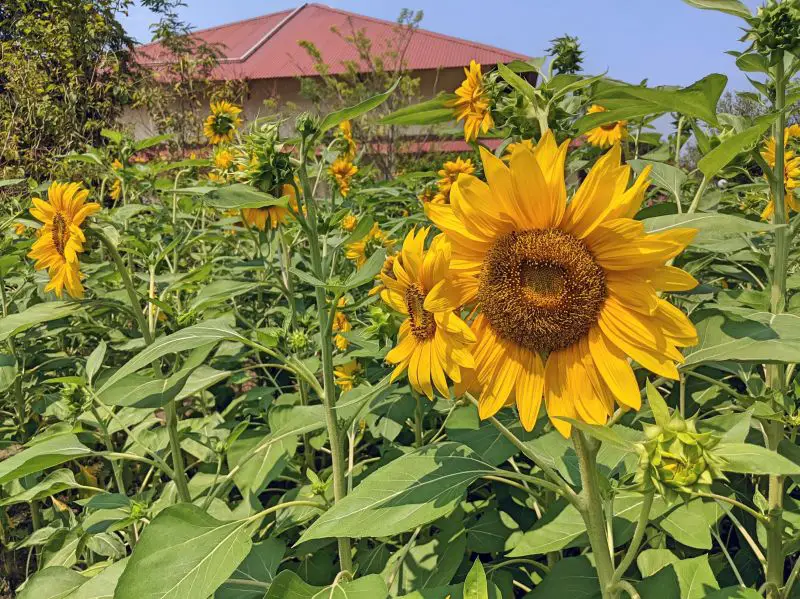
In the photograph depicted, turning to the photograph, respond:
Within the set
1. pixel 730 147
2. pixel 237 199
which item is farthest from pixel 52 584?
pixel 730 147

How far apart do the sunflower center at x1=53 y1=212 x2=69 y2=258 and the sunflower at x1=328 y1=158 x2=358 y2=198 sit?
187 cm

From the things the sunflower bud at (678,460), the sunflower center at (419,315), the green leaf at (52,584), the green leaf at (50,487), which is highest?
the sunflower center at (419,315)

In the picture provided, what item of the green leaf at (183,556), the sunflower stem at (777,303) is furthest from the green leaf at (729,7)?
the green leaf at (183,556)

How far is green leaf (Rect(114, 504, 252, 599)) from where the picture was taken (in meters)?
0.98

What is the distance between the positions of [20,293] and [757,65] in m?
2.66

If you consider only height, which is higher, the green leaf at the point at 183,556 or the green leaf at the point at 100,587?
the green leaf at the point at 183,556

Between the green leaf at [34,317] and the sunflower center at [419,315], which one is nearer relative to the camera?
the sunflower center at [419,315]

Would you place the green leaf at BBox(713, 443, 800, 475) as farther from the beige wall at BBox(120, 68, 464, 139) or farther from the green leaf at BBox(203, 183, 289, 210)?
the beige wall at BBox(120, 68, 464, 139)

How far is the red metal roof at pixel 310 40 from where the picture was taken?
13641 millimetres

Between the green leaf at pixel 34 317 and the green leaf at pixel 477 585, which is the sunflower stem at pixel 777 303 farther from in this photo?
the green leaf at pixel 34 317

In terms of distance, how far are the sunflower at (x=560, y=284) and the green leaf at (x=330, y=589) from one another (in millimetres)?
381

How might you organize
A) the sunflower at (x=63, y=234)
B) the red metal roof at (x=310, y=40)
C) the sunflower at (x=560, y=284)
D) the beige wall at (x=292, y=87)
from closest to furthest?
the sunflower at (x=560, y=284), the sunflower at (x=63, y=234), the beige wall at (x=292, y=87), the red metal roof at (x=310, y=40)

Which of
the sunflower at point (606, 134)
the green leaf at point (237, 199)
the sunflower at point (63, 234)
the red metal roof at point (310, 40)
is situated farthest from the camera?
the red metal roof at point (310, 40)

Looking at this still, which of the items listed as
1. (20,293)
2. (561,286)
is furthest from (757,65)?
(20,293)
